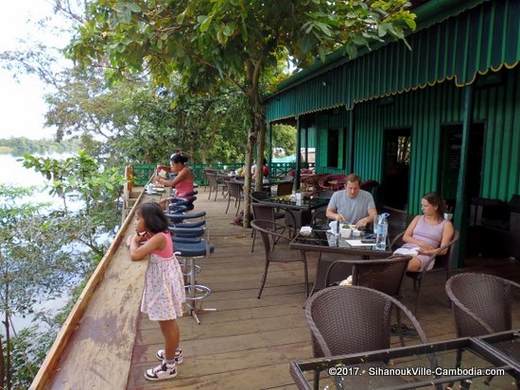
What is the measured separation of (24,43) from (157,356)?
687 inches

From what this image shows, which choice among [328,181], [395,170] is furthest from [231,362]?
[328,181]

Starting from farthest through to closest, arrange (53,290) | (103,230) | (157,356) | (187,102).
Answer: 1. (187,102)
2. (103,230)
3. (53,290)
4. (157,356)

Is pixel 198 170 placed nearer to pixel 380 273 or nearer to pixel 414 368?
pixel 380 273

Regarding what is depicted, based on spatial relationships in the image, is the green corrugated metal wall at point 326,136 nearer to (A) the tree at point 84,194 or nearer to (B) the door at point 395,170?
(B) the door at point 395,170

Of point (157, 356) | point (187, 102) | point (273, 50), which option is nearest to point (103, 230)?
point (187, 102)

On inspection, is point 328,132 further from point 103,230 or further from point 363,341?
point 363,341

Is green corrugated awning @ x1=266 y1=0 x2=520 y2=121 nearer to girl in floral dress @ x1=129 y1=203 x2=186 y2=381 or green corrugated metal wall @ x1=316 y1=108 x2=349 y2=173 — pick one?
girl in floral dress @ x1=129 y1=203 x2=186 y2=381

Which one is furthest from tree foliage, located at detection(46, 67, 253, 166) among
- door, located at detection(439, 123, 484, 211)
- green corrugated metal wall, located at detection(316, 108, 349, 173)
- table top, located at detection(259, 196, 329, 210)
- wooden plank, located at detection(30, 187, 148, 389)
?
wooden plank, located at detection(30, 187, 148, 389)

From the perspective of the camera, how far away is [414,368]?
152cm

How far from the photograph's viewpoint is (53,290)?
7.42m

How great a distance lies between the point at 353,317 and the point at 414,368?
0.49 metres

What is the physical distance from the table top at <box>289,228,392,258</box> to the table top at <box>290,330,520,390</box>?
1565 mm

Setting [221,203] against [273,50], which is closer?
[273,50]

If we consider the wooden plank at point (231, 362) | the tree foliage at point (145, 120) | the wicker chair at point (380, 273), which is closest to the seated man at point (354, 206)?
the wicker chair at point (380, 273)
